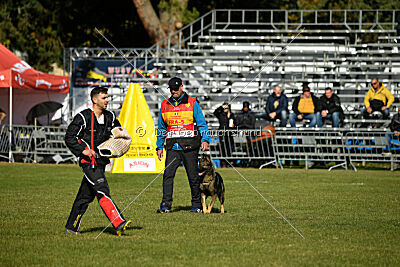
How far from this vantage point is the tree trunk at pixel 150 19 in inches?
1245

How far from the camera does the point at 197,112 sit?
10.5 metres

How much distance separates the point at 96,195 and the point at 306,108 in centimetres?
1542

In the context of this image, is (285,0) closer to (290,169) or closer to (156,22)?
(156,22)

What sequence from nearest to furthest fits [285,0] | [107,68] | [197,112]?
1. [197,112]
2. [107,68]
3. [285,0]

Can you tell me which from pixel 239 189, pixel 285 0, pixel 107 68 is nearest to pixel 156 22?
pixel 107 68

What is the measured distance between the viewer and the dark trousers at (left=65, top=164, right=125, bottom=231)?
26.2 feet

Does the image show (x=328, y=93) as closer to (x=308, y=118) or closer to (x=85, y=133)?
(x=308, y=118)

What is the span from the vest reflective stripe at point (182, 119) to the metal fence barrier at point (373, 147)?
37.0 ft

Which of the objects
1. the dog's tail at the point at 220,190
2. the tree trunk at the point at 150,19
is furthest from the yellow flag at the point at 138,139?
the tree trunk at the point at 150,19

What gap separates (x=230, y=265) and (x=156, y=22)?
26279mm

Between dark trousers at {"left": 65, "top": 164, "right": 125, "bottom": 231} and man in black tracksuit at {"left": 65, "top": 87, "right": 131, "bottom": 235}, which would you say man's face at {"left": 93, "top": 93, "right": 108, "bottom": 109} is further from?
dark trousers at {"left": 65, "top": 164, "right": 125, "bottom": 231}

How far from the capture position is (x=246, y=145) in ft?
70.5

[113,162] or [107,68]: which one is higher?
[107,68]

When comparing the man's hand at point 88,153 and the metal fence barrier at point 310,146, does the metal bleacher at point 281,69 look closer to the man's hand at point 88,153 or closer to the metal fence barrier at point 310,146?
the metal fence barrier at point 310,146
